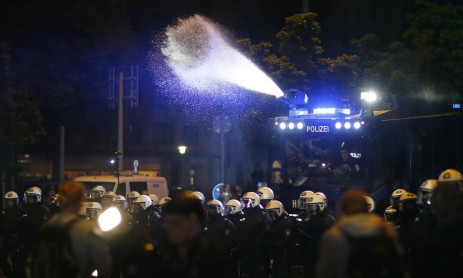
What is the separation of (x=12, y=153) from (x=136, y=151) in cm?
1726

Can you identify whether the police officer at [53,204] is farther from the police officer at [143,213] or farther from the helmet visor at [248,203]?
the helmet visor at [248,203]

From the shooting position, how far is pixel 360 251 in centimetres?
580

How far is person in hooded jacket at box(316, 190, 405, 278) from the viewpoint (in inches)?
228

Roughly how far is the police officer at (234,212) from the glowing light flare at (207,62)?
7426mm

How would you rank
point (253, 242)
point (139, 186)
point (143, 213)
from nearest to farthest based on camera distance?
1. point (253, 242)
2. point (143, 213)
3. point (139, 186)

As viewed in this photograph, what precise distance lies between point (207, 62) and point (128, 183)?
5286 mm

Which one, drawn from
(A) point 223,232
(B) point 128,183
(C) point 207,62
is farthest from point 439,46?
(A) point 223,232

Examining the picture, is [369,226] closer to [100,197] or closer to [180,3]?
[100,197]

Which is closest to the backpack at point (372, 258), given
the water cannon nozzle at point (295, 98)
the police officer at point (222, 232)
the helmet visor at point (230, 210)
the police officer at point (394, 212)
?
the police officer at point (394, 212)

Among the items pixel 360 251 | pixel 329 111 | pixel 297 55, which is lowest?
pixel 360 251

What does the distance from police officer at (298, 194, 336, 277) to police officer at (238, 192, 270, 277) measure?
0.86 meters

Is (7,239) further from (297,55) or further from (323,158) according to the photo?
(297,55)

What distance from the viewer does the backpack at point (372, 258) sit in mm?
5785

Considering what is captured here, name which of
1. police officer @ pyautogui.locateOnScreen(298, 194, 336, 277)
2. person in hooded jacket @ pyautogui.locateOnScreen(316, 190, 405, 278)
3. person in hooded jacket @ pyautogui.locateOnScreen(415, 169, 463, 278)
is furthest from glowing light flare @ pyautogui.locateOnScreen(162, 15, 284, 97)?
person in hooded jacket @ pyautogui.locateOnScreen(316, 190, 405, 278)
